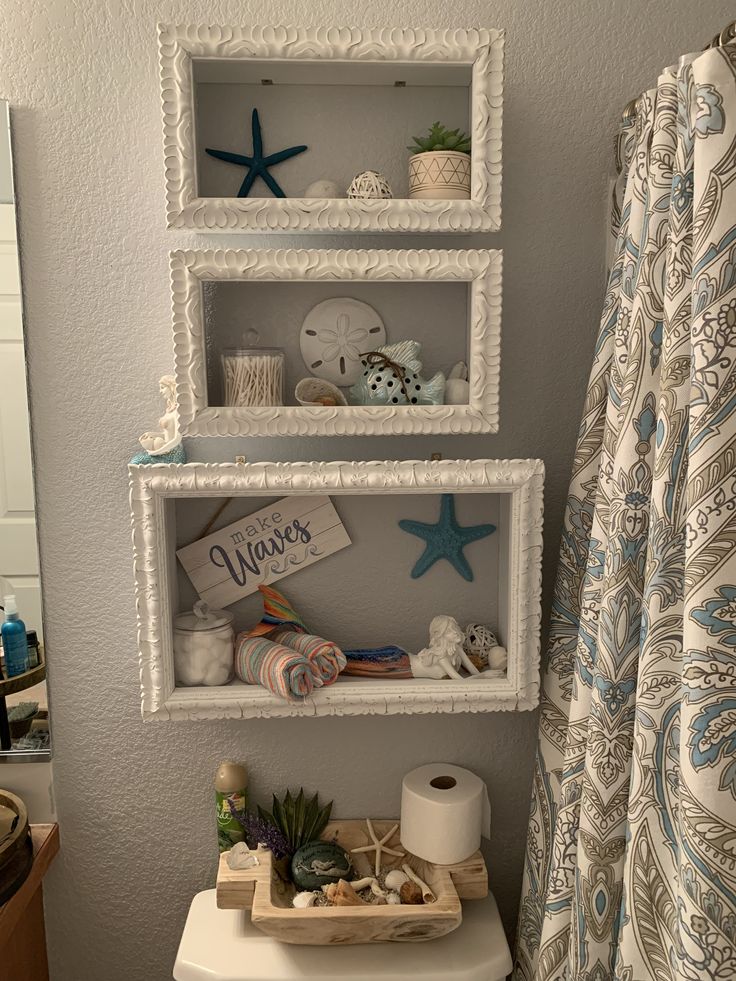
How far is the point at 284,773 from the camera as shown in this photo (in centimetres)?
145

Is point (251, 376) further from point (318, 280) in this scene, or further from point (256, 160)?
point (256, 160)

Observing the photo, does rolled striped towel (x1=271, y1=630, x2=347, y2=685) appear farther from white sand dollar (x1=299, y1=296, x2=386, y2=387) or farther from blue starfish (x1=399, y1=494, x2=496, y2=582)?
white sand dollar (x1=299, y1=296, x2=386, y2=387)

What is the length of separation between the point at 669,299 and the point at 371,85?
63 centimetres

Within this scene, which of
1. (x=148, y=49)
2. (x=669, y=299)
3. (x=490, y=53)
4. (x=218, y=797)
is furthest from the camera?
(x=218, y=797)

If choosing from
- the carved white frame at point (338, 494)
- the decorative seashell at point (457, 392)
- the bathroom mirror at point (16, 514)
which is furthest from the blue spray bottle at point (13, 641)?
the decorative seashell at point (457, 392)

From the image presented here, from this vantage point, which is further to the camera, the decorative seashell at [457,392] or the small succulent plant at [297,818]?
the small succulent plant at [297,818]

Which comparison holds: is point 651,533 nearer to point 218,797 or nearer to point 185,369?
point 185,369

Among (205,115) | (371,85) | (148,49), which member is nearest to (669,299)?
(371,85)

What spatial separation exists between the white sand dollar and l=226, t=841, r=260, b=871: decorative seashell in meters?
0.77

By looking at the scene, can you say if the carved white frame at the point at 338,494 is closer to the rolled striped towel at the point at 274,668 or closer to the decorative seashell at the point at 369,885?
the rolled striped towel at the point at 274,668

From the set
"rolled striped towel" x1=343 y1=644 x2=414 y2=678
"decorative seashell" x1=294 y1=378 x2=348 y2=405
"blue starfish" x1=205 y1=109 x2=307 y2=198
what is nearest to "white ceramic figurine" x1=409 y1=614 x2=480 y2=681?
"rolled striped towel" x1=343 y1=644 x2=414 y2=678

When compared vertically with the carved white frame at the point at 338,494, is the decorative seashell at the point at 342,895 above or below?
below

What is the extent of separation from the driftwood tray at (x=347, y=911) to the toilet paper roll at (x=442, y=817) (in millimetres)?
28

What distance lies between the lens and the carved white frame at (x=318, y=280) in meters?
1.16
